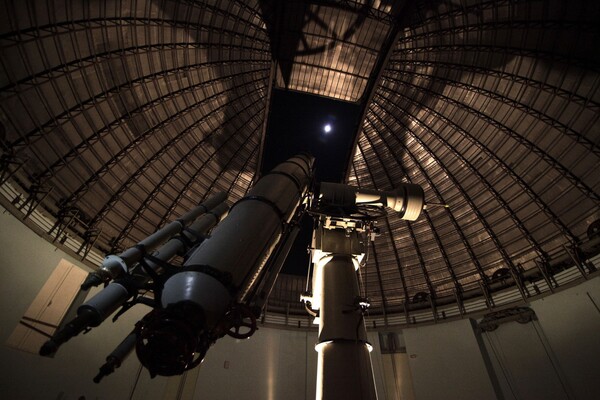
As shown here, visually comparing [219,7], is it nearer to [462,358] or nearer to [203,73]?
[203,73]

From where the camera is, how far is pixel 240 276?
598cm

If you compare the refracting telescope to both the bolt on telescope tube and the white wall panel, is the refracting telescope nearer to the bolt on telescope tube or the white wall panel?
the bolt on telescope tube

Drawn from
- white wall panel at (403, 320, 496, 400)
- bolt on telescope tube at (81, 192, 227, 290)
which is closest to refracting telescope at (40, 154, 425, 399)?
bolt on telescope tube at (81, 192, 227, 290)

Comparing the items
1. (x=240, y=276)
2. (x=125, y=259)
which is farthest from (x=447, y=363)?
(x=125, y=259)

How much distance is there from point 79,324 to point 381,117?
86.6 feet

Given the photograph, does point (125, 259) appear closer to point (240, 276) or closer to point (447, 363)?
point (240, 276)

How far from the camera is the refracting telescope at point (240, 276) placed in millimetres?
4621

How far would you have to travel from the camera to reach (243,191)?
2842 centimetres

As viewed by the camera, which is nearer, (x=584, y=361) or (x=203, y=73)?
(x=584, y=361)

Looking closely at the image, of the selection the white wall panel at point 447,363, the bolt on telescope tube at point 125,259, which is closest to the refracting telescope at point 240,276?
the bolt on telescope tube at point 125,259

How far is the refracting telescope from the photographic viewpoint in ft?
15.2

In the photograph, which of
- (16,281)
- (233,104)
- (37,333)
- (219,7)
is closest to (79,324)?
(16,281)

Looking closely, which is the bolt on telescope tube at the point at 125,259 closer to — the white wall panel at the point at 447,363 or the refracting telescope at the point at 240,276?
the refracting telescope at the point at 240,276

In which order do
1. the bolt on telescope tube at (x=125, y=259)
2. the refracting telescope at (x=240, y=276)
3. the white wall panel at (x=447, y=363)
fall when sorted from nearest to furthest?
the refracting telescope at (x=240, y=276) < the bolt on telescope tube at (x=125, y=259) < the white wall panel at (x=447, y=363)
